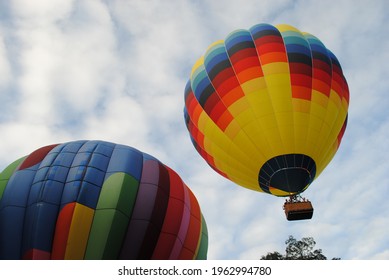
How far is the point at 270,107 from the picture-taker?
12695 mm

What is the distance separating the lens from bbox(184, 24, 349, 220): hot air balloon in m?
12.6

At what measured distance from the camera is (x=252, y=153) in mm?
12945

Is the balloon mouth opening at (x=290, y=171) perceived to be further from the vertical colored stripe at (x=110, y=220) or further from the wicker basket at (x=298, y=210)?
the vertical colored stripe at (x=110, y=220)

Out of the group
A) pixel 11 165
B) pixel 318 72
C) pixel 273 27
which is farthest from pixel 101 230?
pixel 273 27

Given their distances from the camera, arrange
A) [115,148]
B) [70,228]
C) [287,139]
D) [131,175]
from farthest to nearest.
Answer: [287,139], [115,148], [131,175], [70,228]

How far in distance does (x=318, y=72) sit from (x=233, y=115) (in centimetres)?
304

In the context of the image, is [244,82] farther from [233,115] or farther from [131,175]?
[131,175]

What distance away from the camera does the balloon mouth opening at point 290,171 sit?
1257 centimetres

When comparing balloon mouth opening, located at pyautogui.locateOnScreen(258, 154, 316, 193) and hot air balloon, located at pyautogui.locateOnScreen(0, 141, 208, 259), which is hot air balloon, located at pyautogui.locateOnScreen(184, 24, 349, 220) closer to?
balloon mouth opening, located at pyautogui.locateOnScreen(258, 154, 316, 193)

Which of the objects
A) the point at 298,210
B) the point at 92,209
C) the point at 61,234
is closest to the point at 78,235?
the point at 61,234

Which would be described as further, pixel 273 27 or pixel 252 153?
pixel 273 27

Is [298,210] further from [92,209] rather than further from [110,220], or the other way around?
[92,209]

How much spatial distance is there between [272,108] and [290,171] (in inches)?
77.0

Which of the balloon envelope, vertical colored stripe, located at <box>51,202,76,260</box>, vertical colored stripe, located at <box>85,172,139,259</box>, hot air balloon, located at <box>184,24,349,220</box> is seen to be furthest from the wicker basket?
vertical colored stripe, located at <box>51,202,76,260</box>
